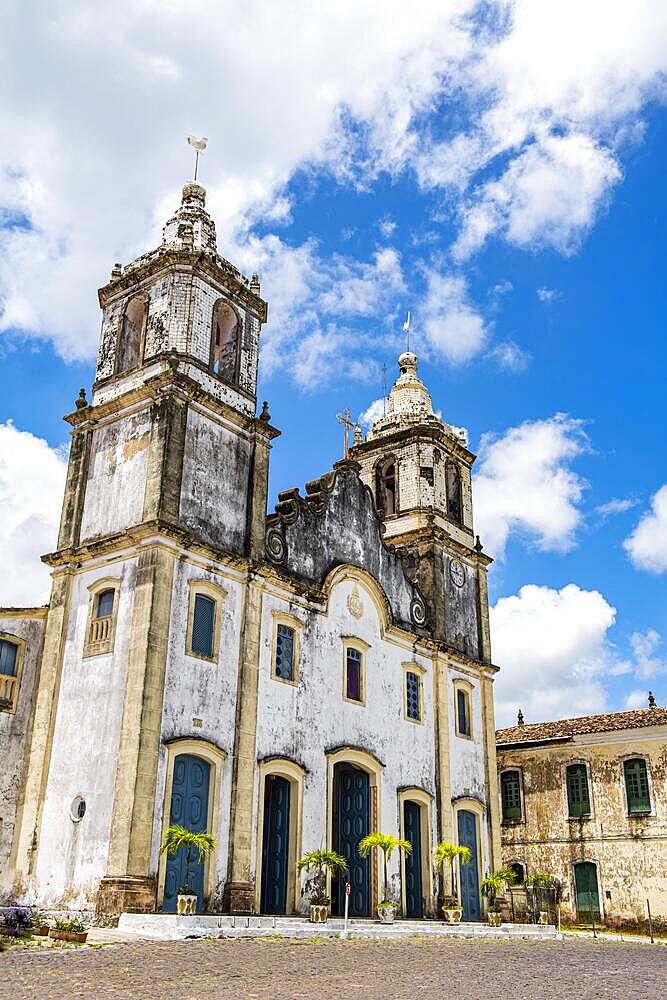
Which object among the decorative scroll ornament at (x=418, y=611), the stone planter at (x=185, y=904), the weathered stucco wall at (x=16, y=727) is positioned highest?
the decorative scroll ornament at (x=418, y=611)

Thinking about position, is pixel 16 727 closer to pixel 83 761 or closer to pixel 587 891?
pixel 83 761

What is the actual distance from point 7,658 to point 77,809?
4048 millimetres

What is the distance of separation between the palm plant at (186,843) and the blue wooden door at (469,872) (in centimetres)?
1075

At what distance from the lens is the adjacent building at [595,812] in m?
30.3

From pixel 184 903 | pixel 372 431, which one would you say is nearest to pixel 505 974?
pixel 184 903

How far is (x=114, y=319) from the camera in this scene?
24.8m

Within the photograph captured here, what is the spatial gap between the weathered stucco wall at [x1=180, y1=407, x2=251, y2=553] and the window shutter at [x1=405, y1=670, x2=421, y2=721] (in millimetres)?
7439

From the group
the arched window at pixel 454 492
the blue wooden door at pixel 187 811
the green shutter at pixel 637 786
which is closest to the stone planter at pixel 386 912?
the blue wooden door at pixel 187 811

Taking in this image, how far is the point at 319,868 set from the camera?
21.5 metres

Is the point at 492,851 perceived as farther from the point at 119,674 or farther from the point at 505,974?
the point at 505,974

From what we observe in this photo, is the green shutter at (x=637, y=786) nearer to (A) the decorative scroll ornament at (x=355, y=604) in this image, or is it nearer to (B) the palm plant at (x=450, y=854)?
(B) the palm plant at (x=450, y=854)

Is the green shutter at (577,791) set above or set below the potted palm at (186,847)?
above

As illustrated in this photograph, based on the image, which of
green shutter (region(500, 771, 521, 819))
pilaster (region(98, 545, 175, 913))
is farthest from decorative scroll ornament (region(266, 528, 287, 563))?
green shutter (region(500, 771, 521, 819))

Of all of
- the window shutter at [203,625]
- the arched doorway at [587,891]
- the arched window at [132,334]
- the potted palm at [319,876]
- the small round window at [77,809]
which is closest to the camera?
the small round window at [77,809]
